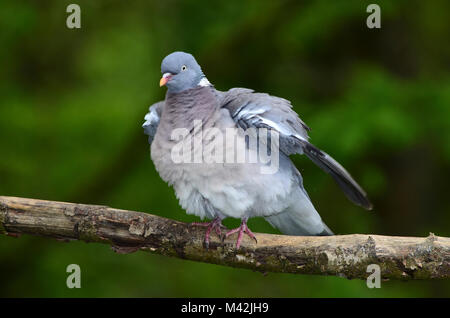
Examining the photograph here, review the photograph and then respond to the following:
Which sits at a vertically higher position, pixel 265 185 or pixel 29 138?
pixel 29 138

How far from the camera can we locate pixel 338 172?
156 inches

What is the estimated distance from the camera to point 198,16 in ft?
21.4

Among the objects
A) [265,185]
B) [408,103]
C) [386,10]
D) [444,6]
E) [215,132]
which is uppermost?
[444,6]

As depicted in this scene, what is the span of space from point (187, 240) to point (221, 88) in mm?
3116

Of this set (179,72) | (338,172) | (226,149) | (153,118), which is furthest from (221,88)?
(338,172)

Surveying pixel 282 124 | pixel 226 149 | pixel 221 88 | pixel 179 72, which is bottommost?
pixel 226 149

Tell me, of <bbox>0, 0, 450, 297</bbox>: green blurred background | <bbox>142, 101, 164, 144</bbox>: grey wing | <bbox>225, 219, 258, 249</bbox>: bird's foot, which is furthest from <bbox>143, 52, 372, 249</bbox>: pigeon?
<bbox>0, 0, 450, 297</bbox>: green blurred background

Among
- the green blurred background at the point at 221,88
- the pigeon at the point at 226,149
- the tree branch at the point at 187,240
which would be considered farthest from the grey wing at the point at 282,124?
the green blurred background at the point at 221,88

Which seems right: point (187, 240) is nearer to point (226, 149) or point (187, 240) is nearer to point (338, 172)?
point (226, 149)

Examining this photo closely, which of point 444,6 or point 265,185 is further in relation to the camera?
point 444,6

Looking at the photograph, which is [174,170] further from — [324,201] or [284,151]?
[324,201]

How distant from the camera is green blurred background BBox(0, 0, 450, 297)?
6.46m

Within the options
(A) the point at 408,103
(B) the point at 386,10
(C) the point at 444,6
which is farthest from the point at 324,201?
(C) the point at 444,6

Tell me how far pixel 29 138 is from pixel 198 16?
252 centimetres
